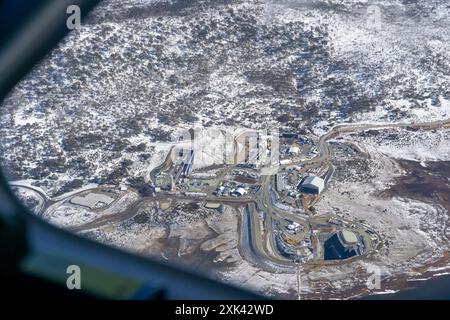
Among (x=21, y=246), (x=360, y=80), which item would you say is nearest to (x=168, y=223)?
(x=21, y=246)

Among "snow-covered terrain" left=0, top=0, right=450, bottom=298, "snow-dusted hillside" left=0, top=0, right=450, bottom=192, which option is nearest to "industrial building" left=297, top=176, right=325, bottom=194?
"snow-covered terrain" left=0, top=0, right=450, bottom=298

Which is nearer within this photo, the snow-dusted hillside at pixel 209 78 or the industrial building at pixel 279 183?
the industrial building at pixel 279 183

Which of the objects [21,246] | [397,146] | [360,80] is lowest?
[21,246]

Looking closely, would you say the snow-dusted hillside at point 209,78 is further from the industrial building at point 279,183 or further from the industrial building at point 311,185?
the industrial building at point 311,185

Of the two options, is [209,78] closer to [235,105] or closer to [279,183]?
[235,105]

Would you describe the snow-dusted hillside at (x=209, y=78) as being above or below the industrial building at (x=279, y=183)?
above

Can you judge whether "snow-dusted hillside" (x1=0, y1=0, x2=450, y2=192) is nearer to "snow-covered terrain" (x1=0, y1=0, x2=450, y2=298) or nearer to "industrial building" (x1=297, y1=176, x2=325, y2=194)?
"snow-covered terrain" (x1=0, y1=0, x2=450, y2=298)

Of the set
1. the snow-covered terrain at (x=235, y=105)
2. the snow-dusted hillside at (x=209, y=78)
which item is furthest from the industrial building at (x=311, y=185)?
the snow-dusted hillside at (x=209, y=78)
